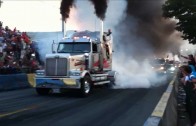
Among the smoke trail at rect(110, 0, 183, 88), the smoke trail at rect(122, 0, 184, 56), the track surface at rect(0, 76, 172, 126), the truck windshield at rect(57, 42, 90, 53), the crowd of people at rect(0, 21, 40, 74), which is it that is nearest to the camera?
the track surface at rect(0, 76, 172, 126)

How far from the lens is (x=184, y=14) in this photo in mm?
37156

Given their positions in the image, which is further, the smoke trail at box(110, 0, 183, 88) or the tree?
the tree

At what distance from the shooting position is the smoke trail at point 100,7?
24.1 m

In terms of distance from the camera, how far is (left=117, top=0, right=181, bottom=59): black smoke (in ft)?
99.9

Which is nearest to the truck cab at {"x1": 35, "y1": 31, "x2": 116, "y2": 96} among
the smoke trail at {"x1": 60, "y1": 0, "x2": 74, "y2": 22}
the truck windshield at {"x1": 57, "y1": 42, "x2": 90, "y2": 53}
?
the truck windshield at {"x1": 57, "y1": 42, "x2": 90, "y2": 53}

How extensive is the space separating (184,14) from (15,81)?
20662mm

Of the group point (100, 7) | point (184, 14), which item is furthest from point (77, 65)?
point (184, 14)

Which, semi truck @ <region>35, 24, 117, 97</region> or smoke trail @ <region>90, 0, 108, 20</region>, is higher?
smoke trail @ <region>90, 0, 108, 20</region>

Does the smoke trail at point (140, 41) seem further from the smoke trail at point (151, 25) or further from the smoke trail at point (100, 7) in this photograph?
the smoke trail at point (100, 7)

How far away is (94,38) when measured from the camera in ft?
69.2

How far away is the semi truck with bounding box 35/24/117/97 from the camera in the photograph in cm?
1731

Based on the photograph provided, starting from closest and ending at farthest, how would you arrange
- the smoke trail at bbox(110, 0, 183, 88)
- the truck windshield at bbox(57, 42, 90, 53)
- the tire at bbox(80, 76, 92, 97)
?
the tire at bbox(80, 76, 92, 97) < the truck windshield at bbox(57, 42, 90, 53) < the smoke trail at bbox(110, 0, 183, 88)

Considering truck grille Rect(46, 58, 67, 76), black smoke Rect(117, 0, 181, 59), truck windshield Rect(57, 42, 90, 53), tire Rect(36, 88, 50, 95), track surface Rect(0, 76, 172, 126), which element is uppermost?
black smoke Rect(117, 0, 181, 59)

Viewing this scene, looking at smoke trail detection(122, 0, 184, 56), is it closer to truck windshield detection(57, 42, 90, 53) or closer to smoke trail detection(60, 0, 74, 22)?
smoke trail detection(60, 0, 74, 22)
